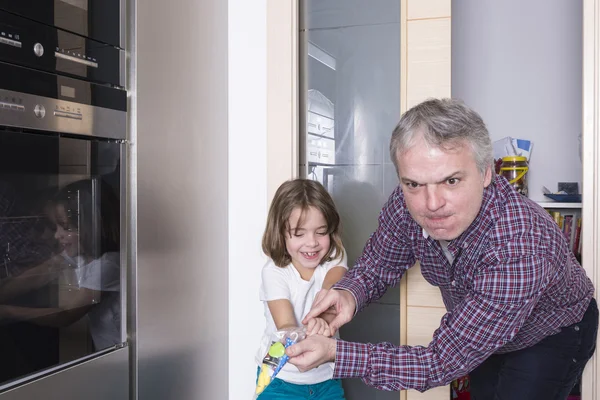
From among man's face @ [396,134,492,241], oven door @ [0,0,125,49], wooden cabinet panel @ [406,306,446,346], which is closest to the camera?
man's face @ [396,134,492,241]

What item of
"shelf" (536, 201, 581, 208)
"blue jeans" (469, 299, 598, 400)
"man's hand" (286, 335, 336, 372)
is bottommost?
"blue jeans" (469, 299, 598, 400)

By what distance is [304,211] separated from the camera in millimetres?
1562

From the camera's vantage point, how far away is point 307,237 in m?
1.55

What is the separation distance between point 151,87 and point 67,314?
641 millimetres

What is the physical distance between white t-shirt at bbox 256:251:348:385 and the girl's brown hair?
3cm

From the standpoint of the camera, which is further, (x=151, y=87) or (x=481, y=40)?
(x=481, y=40)

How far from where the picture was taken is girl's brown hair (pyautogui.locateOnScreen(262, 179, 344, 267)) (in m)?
1.58

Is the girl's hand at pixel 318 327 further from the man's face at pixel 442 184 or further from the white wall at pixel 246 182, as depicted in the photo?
the white wall at pixel 246 182

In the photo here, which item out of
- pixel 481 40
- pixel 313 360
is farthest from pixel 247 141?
pixel 481 40

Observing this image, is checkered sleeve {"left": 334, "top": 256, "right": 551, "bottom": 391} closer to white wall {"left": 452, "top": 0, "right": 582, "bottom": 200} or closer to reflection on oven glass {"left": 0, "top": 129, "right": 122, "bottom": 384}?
reflection on oven glass {"left": 0, "top": 129, "right": 122, "bottom": 384}

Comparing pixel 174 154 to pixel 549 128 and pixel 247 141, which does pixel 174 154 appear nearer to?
pixel 247 141

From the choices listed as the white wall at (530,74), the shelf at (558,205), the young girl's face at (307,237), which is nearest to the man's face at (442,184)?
the young girl's face at (307,237)

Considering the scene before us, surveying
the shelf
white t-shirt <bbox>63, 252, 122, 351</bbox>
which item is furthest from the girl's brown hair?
the shelf

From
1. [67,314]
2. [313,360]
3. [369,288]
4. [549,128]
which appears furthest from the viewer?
[549,128]
